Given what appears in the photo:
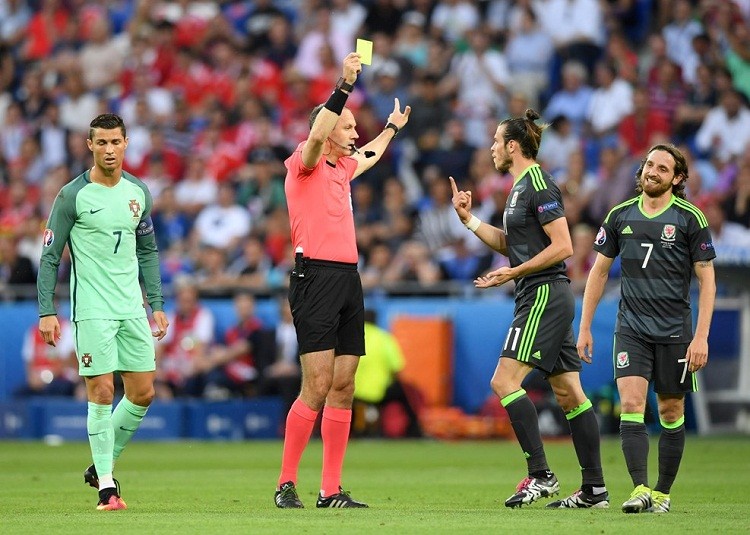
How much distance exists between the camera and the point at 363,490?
1152 cm

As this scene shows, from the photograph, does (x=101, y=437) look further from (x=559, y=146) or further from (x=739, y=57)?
(x=739, y=57)

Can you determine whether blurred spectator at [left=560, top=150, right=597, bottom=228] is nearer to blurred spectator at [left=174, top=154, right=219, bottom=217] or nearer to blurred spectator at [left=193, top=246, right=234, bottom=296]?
blurred spectator at [left=193, top=246, right=234, bottom=296]

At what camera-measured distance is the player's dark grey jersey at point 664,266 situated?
9.34 m

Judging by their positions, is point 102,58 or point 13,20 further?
point 13,20

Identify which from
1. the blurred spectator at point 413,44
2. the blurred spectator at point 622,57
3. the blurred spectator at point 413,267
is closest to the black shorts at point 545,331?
the blurred spectator at point 413,267

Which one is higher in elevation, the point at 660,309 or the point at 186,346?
the point at 660,309

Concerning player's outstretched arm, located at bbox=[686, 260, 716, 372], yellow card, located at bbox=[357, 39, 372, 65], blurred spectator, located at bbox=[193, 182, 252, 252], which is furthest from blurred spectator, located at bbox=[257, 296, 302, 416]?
player's outstretched arm, located at bbox=[686, 260, 716, 372]

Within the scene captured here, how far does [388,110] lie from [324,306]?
43.7 ft

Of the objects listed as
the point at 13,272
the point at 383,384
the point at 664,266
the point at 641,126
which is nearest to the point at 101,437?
A: the point at 664,266

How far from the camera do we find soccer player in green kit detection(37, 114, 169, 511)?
962cm

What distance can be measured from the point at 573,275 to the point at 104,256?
974cm

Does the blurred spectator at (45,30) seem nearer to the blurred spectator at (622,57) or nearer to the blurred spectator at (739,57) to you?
the blurred spectator at (622,57)

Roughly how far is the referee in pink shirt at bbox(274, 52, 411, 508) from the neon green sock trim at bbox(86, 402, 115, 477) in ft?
3.74

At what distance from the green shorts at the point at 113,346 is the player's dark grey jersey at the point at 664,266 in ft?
10.4
